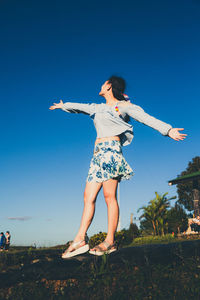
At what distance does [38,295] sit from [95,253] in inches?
36.0

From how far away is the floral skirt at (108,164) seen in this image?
3.63 meters

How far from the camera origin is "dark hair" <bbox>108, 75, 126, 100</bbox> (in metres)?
4.11

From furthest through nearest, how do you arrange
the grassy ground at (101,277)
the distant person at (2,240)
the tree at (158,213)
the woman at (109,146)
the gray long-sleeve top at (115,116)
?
the tree at (158,213)
the distant person at (2,240)
the gray long-sleeve top at (115,116)
the woman at (109,146)
the grassy ground at (101,277)

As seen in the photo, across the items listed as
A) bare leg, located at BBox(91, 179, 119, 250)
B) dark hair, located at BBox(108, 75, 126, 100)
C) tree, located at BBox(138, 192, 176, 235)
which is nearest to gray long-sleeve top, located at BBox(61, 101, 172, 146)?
dark hair, located at BBox(108, 75, 126, 100)

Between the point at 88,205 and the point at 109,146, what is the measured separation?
84 centimetres

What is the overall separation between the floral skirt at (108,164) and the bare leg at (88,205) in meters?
0.09

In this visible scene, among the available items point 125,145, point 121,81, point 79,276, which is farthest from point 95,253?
point 121,81

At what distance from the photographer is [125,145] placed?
404 centimetres

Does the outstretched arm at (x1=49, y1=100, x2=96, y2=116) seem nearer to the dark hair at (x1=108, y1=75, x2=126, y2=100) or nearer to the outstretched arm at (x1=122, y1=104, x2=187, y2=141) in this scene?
the dark hair at (x1=108, y1=75, x2=126, y2=100)

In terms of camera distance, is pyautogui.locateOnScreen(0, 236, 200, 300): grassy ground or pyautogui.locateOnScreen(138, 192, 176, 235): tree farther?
pyautogui.locateOnScreen(138, 192, 176, 235): tree

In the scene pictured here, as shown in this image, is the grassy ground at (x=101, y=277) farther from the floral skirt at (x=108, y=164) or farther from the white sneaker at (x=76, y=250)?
the floral skirt at (x=108, y=164)

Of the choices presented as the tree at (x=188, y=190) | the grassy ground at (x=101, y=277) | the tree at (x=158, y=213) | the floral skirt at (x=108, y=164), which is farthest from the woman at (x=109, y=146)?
the tree at (x=188, y=190)

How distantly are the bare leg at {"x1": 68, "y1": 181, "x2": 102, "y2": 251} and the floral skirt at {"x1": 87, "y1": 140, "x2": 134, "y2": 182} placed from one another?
0.09m

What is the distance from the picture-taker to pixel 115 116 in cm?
392
